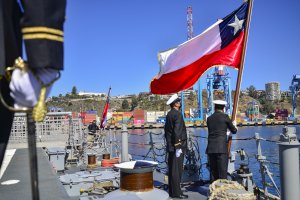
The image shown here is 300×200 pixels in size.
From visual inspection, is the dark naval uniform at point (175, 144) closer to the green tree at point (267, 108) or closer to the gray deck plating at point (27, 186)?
the gray deck plating at point (27, 186)

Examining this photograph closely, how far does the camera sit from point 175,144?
570cm

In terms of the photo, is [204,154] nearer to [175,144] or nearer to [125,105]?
[175,144]

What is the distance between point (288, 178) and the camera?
314 cm

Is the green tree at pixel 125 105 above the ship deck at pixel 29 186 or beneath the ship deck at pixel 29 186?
above

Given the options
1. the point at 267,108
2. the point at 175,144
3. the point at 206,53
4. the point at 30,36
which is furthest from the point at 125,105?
the point at 30,36

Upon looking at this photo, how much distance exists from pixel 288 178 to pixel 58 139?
12.9 metres

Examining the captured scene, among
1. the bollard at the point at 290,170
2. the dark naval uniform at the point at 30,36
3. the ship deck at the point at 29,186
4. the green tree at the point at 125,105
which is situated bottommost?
the ship deck at the point at 29,186

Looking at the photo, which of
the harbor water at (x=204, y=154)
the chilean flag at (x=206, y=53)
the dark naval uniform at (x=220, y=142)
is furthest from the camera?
the harbor water at (x=204, y=154)

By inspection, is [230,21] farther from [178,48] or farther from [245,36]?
[178,48]

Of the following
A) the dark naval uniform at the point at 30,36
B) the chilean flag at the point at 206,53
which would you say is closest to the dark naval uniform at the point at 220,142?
the chilean flag at the point at 206,53

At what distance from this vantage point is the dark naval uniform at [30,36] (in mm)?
1502

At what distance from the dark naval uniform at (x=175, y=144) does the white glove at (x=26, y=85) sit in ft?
14.1

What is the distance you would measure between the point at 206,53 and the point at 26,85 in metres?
5.07

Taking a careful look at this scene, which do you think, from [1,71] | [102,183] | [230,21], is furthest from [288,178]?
[102,183]
